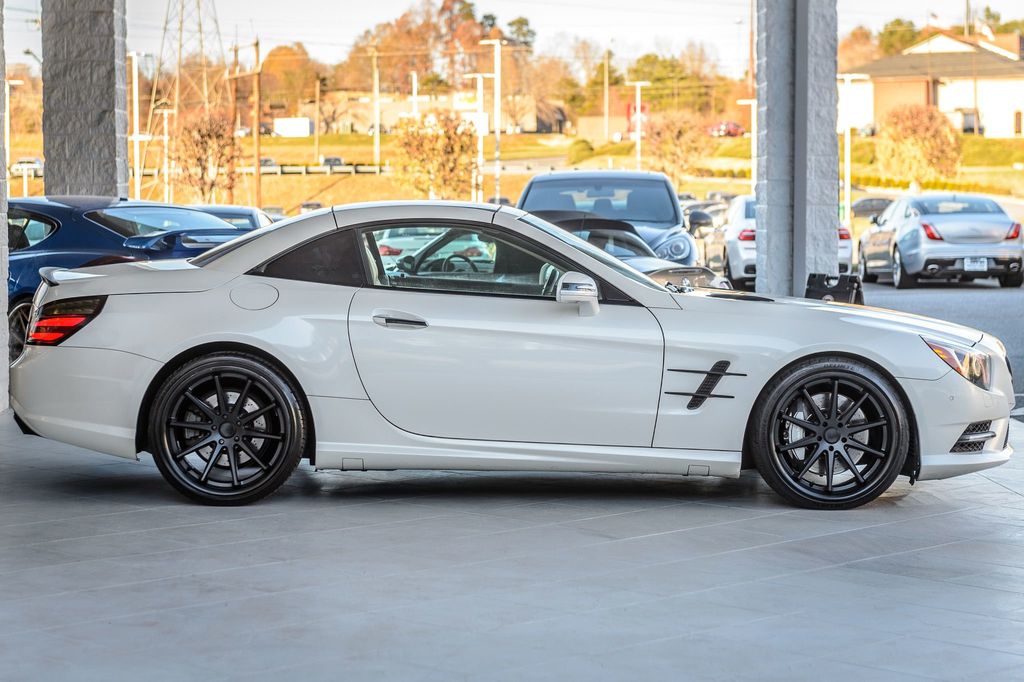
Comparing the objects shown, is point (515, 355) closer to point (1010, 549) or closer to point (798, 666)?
point (1010, 549)

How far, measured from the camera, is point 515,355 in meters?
6.45

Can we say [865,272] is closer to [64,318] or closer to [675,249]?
[675,249]

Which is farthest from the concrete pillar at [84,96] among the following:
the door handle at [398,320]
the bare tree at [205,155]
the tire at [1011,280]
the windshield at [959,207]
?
the bare tree at [205,155]

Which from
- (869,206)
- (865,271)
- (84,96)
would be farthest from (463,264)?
(869,206)

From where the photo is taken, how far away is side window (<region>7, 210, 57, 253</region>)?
11844 millimetres

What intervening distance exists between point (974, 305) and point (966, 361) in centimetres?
1204

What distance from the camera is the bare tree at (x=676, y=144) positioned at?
88.0 metres

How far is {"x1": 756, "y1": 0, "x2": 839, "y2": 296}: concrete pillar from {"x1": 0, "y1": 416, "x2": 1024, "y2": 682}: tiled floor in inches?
201

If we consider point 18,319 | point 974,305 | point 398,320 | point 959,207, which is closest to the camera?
point 398,320

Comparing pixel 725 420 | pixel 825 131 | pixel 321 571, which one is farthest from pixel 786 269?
pixel 321 571

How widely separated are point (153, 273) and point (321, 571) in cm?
208

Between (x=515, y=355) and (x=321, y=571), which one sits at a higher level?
(x=515, y=355)

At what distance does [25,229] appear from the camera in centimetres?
1191

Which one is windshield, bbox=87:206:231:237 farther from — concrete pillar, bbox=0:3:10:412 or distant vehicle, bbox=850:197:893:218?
distant vehicle, bbox=850:197:893:218
